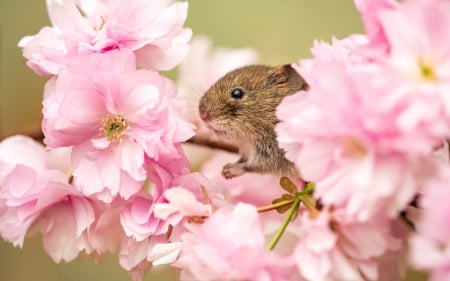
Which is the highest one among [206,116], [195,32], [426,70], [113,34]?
[426,70]

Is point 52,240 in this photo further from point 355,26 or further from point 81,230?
point 355,26

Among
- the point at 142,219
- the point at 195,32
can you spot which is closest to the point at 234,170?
the point at 142,219

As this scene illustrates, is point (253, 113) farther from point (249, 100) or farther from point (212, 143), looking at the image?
point (212, 143)

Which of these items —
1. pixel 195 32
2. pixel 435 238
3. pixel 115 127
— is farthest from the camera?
pixel 195 32

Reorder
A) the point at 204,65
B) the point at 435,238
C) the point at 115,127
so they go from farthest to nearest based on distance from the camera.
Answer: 1. the point at 204,65
2. the point at 115,127
3. the point at 435,238

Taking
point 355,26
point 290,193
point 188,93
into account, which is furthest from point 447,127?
point 355,26

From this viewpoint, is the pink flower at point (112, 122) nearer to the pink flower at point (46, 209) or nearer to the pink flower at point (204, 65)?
the pink flower at point (46, 209)
